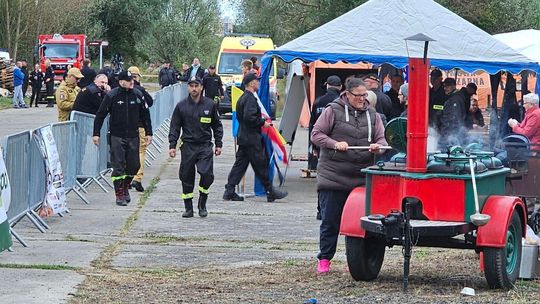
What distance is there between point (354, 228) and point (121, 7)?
5721 centimetres

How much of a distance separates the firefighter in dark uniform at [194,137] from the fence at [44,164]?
161 centimetres

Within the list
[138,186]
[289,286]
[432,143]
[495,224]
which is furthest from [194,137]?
Result: [495,224]

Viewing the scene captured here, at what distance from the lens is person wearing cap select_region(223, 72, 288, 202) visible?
15.0m

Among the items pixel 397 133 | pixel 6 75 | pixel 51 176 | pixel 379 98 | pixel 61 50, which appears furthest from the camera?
pixel 61 50

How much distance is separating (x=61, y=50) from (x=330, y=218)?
128 feet

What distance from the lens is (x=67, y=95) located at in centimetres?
1666

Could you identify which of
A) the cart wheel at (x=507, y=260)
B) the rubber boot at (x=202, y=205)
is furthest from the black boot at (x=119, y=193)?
the cart wheel at (x=507, y=260)

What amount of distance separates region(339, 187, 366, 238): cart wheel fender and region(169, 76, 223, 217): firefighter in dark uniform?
4547 mm

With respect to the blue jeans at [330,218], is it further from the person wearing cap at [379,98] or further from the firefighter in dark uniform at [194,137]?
the person wearing cap at [379,98]

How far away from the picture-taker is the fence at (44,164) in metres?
11.3

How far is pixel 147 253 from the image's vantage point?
1073 cm

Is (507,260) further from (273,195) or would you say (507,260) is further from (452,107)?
(452,107)

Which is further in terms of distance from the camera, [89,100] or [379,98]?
[89,100]

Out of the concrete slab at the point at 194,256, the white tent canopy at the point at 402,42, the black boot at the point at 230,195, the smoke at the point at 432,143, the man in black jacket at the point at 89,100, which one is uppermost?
the white tent canopy at the point at 402,42
